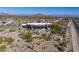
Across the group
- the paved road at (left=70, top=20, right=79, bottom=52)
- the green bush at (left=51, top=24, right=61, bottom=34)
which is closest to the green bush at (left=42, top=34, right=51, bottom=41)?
the green bush at (left=51, top=24, right=61, bottom=34)

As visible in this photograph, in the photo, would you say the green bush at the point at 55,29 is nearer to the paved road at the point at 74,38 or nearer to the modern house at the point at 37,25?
the modern house at the point at 37,25

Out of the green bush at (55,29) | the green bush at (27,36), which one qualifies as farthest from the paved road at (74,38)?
the green bush at (27,36)

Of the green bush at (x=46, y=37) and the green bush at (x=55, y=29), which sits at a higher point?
the green bush at (x=55, y=29)

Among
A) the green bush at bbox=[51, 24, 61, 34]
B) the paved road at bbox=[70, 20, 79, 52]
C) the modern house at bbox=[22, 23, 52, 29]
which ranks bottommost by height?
the paved road at bbox=[70, 20, 79, 52]

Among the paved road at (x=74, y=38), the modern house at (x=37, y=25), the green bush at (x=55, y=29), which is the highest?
the modern house at (x=37, y=25)

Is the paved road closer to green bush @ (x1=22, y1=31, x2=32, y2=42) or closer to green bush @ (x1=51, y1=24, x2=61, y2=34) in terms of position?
green bush @ (x1=51, y1=24, x2=61, y2=34)

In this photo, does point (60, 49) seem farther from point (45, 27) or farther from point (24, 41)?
point (24, 41)

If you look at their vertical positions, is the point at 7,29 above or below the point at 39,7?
below
